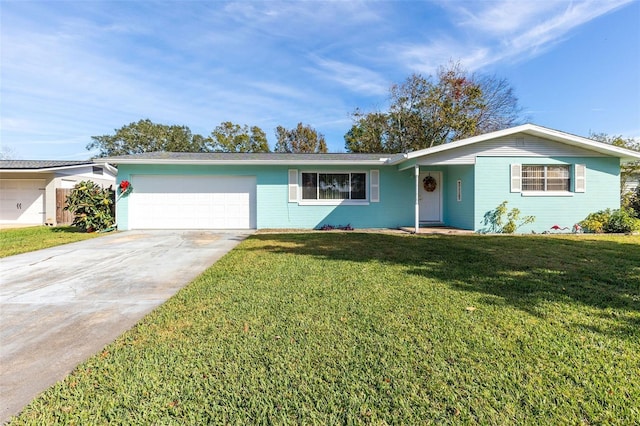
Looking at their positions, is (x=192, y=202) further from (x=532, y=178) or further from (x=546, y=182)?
(x=546, y=182)

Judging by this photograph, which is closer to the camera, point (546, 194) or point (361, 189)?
point (546, 194)

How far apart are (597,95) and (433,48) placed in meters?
8.88

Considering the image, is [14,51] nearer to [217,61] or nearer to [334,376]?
[217,61]

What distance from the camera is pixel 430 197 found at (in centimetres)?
1264

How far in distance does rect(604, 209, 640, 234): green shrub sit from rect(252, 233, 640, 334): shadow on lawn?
2.91 meters

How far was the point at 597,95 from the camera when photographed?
13.3 metres

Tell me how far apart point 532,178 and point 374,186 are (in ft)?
17.6

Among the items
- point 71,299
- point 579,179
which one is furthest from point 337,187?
point 71,299

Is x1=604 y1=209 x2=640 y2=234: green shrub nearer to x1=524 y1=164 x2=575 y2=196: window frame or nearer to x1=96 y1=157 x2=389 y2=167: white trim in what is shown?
x1=524 y1=164 x2=575 y2=196: window frame

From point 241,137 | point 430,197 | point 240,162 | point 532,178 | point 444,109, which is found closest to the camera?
point 532,178

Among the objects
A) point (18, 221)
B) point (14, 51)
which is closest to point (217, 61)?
point (14, 51)

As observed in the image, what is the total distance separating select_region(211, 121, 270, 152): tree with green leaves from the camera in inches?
1297

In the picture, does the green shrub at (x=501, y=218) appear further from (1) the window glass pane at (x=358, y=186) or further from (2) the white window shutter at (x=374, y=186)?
(1) the window glass pane at (x=358, y=186)

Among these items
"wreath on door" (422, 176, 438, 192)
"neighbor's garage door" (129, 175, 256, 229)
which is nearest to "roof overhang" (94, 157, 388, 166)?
"neighbor's garage door" (129, 175, 256, 229)
